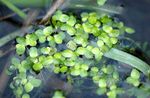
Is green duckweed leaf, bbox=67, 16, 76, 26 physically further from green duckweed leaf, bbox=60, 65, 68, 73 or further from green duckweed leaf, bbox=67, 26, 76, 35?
green duckweed leaf, bbox=60, 65, 68, 73

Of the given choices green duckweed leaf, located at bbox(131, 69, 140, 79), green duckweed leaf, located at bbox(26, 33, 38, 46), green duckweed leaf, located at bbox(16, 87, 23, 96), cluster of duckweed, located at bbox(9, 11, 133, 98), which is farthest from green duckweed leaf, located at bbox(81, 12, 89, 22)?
green duckweed leaf, located at bbox(16, 87, 23, 96)

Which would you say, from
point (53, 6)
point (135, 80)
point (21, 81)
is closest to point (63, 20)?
point (53, 6)

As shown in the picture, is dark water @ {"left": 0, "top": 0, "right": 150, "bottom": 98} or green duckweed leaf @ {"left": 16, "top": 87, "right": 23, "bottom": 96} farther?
dark water @ {"left": 0, "top": 0, "right": 150, "bottom": 98}

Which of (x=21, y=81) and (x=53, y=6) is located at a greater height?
(x=53, y=6)

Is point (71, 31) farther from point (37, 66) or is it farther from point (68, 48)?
point (37, 66)

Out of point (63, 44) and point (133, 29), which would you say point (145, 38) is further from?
point (63, 44)

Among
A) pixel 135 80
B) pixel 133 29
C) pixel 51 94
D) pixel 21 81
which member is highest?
pixel 133 29
